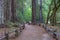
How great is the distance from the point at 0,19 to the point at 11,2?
10.2 ft

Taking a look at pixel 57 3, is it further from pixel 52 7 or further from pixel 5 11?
pixel 5 11

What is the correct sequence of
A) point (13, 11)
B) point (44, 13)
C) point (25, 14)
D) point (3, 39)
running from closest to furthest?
point (3, 39) → point (13, 11) → point (44, 13) → point (25, 14)

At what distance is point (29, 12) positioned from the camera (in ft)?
124

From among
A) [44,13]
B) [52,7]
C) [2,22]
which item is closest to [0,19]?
[2,22]

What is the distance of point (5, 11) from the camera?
2405 centimetres

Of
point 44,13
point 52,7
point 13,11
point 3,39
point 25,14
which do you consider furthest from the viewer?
point 25,14

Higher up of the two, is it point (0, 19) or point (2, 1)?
point (2, 1)

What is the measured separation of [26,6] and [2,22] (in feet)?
55.6

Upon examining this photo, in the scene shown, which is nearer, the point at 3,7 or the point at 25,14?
the point at 3,7

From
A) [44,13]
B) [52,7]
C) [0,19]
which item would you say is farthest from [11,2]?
[44,13]

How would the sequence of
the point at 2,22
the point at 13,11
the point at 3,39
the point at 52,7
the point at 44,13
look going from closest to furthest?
1. the point at 3,39
2. the point at 2,22
3. the point at 13,11
4. the point at 52,7
5. the point at 44,13

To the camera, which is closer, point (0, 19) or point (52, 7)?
point (0, 19)

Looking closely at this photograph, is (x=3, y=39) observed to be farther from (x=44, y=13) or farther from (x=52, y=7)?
(x=44, y=13)

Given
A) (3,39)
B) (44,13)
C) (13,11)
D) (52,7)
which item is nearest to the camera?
(3,39)
